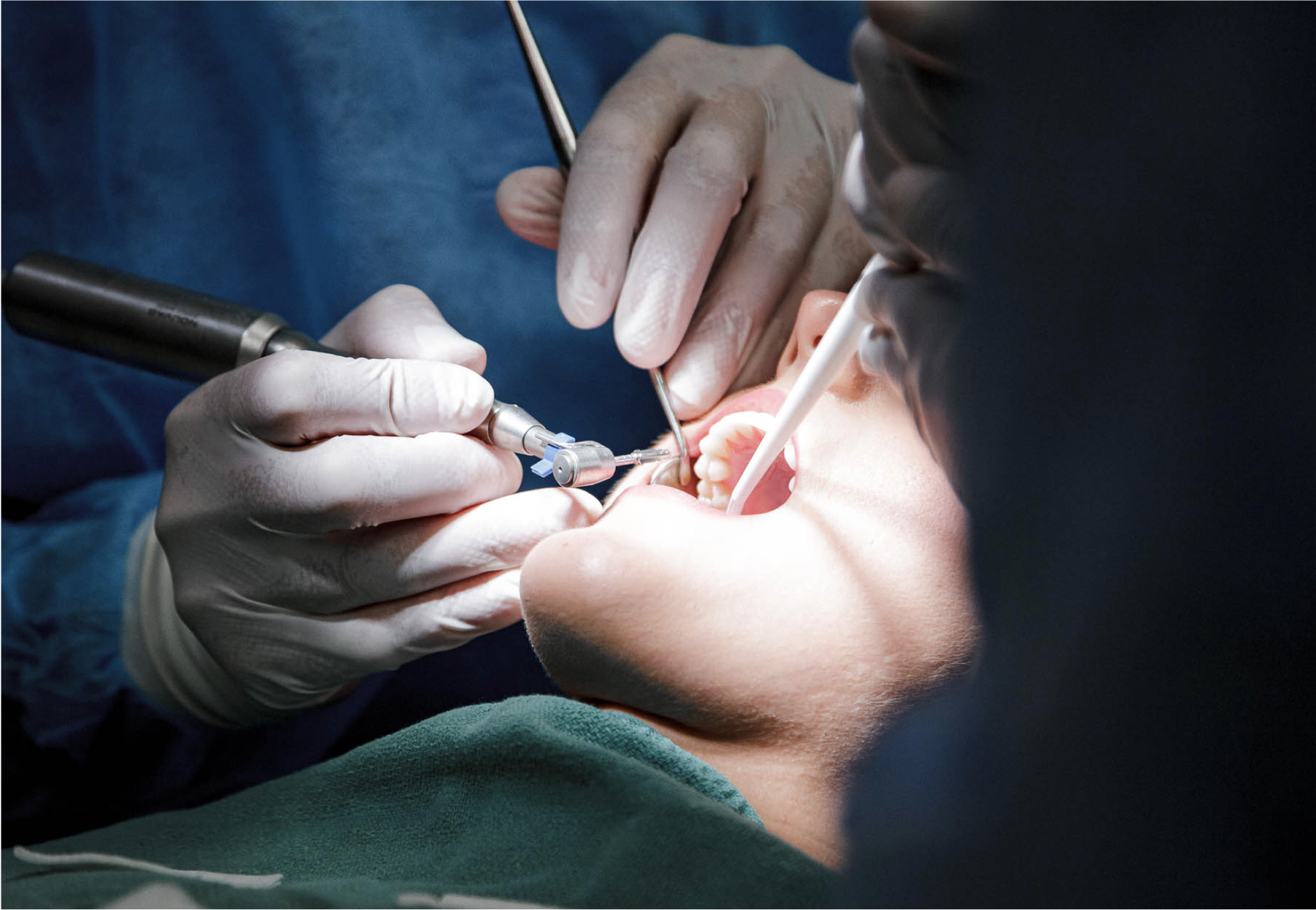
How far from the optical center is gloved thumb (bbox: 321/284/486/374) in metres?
1.20

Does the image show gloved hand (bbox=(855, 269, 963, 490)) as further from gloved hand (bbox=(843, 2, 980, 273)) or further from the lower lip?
the lower lip

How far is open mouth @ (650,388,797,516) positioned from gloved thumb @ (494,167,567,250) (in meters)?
0.41

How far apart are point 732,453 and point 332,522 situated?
51 cm

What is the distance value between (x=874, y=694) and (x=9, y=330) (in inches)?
55.1

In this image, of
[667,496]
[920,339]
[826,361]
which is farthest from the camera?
[667,496]

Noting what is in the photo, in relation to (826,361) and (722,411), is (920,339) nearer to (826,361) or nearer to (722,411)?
(826,361)

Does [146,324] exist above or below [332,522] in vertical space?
above

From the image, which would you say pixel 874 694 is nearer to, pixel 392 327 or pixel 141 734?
pixel 392 327

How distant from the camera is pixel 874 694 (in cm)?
80

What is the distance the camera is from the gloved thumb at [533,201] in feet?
4.35

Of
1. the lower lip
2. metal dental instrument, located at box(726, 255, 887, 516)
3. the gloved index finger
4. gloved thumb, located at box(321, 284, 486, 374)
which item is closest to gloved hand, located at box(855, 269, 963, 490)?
metal dental instrument, located at box(726, 255, 887, 516)

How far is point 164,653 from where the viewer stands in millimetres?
1287

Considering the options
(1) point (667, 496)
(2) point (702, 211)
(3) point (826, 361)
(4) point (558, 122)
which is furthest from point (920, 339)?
(4) point (558, 122)

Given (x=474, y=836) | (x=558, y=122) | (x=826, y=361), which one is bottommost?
(x=474, y=836)
